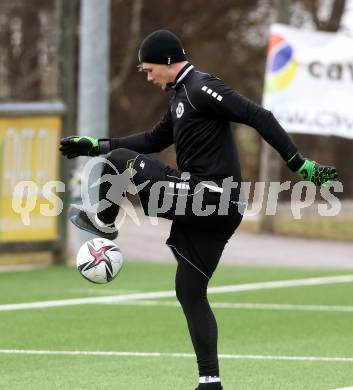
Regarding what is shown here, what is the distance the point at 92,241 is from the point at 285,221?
15008 mm

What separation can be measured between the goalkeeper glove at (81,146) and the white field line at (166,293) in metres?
4.64

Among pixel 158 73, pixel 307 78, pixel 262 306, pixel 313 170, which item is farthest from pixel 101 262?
pixel 307 78

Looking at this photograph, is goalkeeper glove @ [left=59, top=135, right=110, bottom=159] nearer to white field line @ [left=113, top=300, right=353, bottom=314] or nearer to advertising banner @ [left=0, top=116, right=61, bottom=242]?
white field line @ [left=113, top=300, right=353, bottom=314]

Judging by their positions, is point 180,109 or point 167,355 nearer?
point 180,109

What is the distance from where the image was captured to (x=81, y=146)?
26.2ft

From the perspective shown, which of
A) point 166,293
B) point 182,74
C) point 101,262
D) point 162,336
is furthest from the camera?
point 166,293

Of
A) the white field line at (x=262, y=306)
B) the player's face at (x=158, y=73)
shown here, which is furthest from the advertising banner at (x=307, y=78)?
the player's face at (x=158, y=73)

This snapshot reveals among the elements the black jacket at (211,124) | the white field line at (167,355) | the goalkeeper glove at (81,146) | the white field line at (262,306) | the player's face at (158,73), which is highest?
the player's face at (158,73)

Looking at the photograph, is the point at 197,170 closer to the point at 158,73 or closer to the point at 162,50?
the point at 158,73

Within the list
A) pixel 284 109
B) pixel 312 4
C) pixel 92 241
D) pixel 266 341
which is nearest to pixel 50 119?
pixel 284 109

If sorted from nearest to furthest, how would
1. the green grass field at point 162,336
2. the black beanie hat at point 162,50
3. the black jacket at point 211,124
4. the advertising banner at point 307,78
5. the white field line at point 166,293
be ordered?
the black jacket at point 211,124, the black beanie hat at point 162,50, the green grass field at point 162,336, the white field line at point 166,293, the advertising banner at point 307,78

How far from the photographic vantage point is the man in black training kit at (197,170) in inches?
291

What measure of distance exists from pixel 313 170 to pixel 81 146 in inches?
62.2

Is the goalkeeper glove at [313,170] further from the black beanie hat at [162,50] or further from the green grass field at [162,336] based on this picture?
the green grass field at [162,336]
